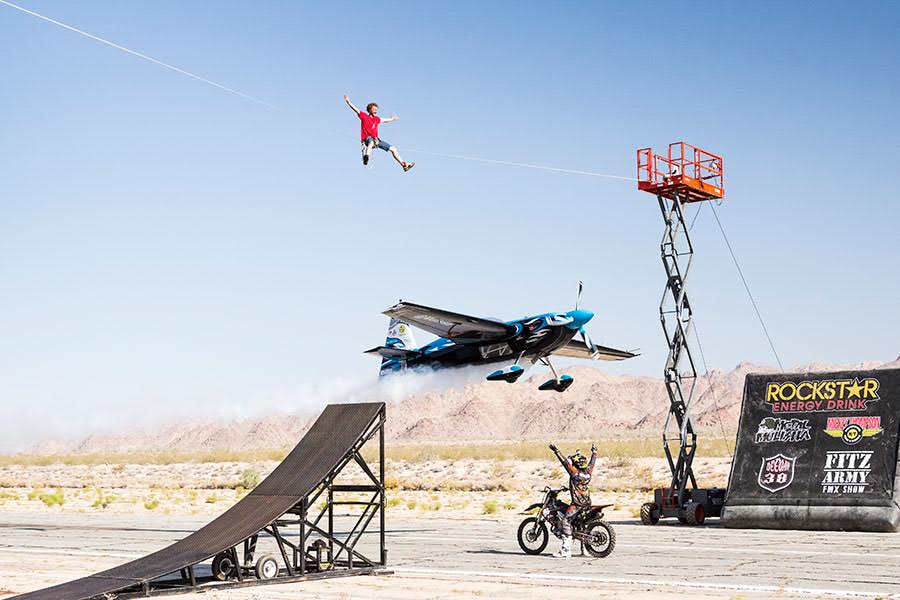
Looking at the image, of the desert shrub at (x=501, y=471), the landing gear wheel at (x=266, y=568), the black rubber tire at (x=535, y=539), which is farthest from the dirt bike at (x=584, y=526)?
the desert shrub at (x=501, y=471)

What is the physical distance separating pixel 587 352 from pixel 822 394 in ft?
25.7

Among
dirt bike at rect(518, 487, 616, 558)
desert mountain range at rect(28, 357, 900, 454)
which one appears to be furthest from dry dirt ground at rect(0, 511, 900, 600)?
desert mountain range at rect(28, 357, 900, 454)

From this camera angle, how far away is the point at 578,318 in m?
30.5

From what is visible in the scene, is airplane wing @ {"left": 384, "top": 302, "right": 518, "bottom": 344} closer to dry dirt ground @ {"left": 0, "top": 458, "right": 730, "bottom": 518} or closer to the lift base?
the lift base

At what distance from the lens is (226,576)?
16828 mm

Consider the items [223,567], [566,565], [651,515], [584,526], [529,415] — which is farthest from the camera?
[529,415]

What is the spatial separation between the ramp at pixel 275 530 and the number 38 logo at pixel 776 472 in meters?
13.5

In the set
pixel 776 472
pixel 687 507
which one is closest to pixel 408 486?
pixel 687 507

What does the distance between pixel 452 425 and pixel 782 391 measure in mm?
134523

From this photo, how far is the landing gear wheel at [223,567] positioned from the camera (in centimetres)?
1672

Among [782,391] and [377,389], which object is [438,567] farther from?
[377,389]

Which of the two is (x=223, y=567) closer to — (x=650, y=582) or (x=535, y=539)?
(x=535, y=539)

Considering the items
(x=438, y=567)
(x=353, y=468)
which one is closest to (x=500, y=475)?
(x=353, y=468)

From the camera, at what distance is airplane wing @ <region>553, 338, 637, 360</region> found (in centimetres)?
3297
